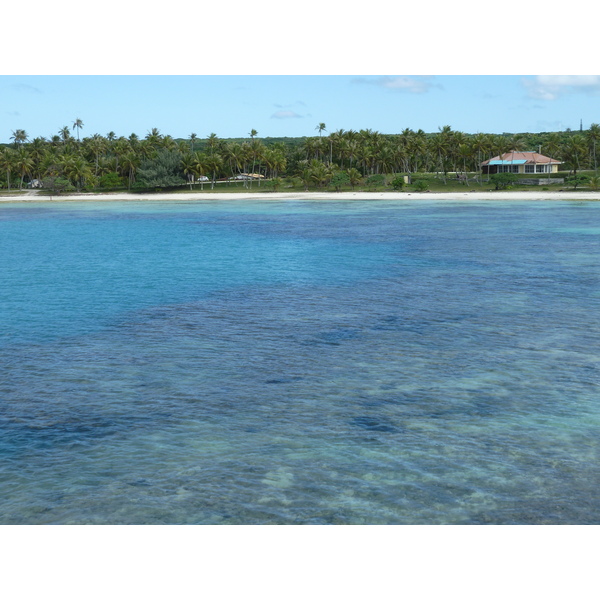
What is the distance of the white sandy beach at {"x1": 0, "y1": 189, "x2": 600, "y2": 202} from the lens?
114 metres

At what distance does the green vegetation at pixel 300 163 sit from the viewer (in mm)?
138500

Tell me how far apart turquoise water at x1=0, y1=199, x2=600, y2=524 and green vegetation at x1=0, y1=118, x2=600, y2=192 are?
10013cm

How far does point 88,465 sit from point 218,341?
10.3m

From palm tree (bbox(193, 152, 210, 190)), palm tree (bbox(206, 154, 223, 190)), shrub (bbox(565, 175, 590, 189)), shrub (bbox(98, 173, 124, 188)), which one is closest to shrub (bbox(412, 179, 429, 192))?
shrub (bbox(565, 175, 590, 189))

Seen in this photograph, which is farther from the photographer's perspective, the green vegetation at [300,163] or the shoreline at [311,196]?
the green vegetation at [300,163]

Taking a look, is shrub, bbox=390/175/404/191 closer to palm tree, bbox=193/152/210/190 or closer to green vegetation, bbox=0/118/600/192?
green vegetation, bbox=0/118/600/192

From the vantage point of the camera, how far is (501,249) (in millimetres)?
51531

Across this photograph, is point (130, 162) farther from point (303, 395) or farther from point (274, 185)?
point (303, 395)

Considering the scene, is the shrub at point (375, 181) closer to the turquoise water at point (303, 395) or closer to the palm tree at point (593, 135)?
the palm tree at point (593, 135)

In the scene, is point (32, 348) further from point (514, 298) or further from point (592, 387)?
point (514, 298)

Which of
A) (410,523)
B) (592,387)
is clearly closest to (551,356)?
(592,387)

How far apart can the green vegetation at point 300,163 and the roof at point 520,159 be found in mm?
2620

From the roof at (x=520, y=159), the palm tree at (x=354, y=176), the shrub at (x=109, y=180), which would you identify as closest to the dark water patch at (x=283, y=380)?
the palm tree at (x=354, y=176)

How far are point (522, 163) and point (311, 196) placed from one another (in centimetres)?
4071
